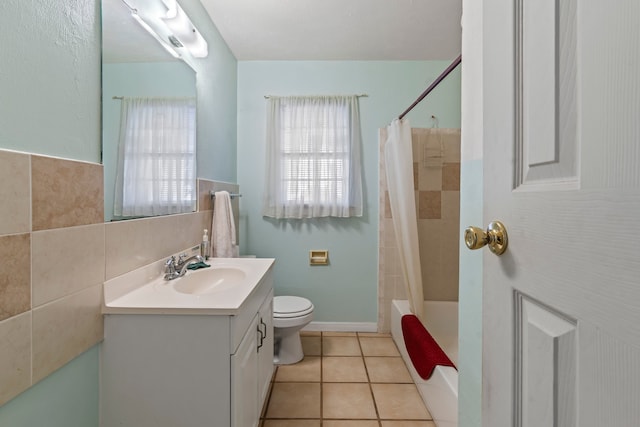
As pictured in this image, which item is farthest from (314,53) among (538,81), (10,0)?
(538,81)

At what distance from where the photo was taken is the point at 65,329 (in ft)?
2.90

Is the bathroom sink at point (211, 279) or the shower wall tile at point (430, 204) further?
the shower wall tile at point (430, 204)

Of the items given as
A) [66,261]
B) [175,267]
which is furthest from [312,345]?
[66,261]

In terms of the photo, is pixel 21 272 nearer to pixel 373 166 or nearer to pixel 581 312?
pixel 581 312

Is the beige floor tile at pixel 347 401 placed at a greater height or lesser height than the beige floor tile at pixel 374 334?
lesser

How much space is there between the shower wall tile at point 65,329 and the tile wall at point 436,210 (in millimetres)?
2175

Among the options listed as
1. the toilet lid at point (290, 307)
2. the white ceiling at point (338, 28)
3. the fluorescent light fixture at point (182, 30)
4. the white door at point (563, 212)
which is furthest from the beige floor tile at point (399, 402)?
the fluorescent light fixture at point (182, 30)

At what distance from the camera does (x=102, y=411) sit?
103cm

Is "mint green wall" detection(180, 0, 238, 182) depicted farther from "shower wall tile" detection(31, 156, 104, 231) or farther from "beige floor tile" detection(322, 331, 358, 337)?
"beige floor tile" detection(322, 331, 358, 337)

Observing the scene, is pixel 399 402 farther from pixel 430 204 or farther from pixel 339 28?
pixel 339 28

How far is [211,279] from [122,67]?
3.46ft

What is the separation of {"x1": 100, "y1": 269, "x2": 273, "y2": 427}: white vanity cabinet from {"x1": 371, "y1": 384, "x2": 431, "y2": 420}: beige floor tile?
1039 mm

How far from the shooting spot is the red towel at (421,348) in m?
1.63

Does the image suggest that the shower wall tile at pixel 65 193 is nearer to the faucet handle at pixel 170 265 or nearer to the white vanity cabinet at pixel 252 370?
the faucet handle at pixel 170 265
